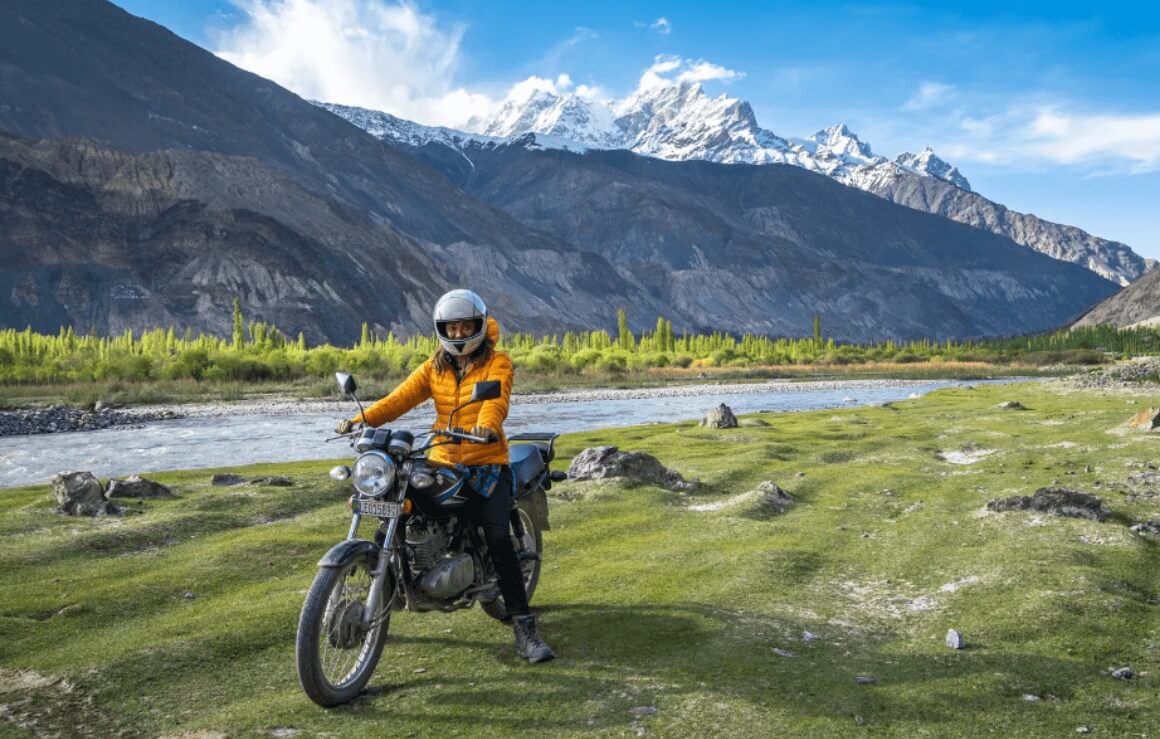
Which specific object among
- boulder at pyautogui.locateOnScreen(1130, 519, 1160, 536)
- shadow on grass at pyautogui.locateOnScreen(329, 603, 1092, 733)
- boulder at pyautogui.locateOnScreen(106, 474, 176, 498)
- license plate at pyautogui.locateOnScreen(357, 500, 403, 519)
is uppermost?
license plate at pyautogui.locateOnScreen(357, 500, 403, 519)

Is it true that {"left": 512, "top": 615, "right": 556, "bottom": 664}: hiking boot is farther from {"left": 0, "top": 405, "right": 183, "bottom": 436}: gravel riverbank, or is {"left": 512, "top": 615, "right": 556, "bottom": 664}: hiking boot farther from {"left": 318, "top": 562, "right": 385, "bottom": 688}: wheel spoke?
{"left": 0, "top": 405, "right": 183, "bottom": 436}: gravel riverbank

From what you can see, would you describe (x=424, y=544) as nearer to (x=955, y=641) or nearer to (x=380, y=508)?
(x=380, y=508)

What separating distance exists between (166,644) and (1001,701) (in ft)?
28.6

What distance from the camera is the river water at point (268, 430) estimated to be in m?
44.3

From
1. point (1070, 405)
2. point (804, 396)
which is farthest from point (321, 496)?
point (804, 396)

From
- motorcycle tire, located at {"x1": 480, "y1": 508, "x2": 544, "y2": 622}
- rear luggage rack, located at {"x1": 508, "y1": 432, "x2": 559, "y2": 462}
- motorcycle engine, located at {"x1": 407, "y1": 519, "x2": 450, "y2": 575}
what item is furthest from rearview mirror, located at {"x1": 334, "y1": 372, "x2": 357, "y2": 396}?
motorcycle tire, located at {"x1": 480, "y1": 508, "x2": 544, "y2": 622}

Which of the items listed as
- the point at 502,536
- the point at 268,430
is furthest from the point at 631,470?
the point at 268,430

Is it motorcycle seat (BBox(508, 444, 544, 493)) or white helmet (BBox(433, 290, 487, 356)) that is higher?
white helmet (BBox(433, 290, 487, 356))

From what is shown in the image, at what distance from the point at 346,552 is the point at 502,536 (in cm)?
173

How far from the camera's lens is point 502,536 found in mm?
8914

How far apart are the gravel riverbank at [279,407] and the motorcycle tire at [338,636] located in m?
70.2

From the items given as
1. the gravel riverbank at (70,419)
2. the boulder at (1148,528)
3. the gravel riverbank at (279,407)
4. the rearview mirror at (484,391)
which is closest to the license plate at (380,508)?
the rearview mirror at (484,391)

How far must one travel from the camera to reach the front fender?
7762 millimetres

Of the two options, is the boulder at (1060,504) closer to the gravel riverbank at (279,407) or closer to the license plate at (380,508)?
the license plate at (380,508)
